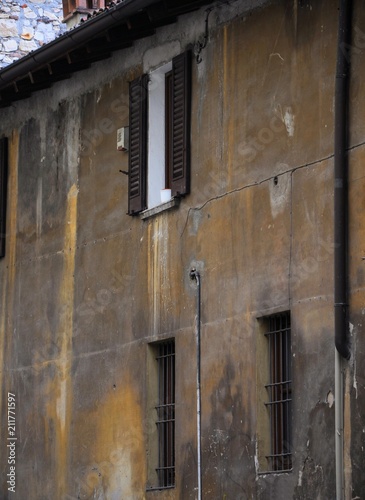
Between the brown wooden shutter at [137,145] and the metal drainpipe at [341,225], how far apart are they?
14.0 ft

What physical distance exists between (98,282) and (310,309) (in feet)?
16.1

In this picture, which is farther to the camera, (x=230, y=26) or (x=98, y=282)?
(x=98, y=282)

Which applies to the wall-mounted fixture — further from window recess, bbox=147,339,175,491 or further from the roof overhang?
window recess, bbox=147,339,175,491

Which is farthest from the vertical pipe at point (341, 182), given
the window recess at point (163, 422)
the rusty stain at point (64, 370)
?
the rusty stain at point (64, 370)

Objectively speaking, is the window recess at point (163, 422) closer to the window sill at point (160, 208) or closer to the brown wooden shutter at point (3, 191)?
the window sill at point (160, 208)

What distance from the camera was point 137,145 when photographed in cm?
2034

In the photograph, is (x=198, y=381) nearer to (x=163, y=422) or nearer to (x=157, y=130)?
(x=163, y=422)

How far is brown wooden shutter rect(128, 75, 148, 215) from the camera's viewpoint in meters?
20.1

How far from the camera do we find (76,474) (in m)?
20.8

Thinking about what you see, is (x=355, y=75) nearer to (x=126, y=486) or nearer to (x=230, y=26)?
(x=230, y=26)

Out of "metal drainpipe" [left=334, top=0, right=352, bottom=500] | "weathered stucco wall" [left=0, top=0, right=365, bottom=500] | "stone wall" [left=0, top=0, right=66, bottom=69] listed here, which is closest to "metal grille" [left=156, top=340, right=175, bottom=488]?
"weathered stucco wall" [left=0, top=0, right=365, bottom=500]

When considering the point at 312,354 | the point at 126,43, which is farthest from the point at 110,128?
the point at 312,354

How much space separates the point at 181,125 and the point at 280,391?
379cm

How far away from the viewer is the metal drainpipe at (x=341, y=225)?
15.8m
